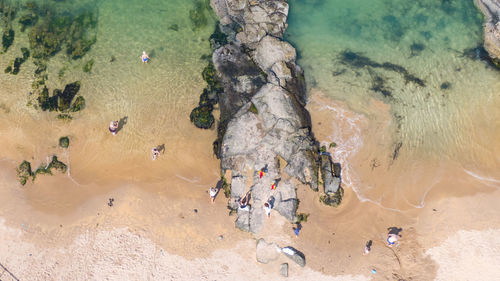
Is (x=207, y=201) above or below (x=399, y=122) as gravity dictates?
below

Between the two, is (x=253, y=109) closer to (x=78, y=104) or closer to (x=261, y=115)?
(x=261, y=115)

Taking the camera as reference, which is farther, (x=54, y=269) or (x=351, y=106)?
(x=351, y=106)

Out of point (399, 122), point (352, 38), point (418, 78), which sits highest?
point (352, 38)

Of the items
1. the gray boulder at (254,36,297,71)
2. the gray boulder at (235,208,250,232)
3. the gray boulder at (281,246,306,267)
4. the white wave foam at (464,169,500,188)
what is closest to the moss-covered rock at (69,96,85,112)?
the gray boulder at (254,36,297,71)

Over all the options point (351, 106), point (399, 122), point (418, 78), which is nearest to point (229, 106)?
point (351, 106)

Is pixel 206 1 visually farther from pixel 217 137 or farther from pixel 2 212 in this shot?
pixel 2 212

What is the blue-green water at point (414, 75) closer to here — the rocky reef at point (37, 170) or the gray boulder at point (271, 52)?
the gray boulder at point (271, 52)
